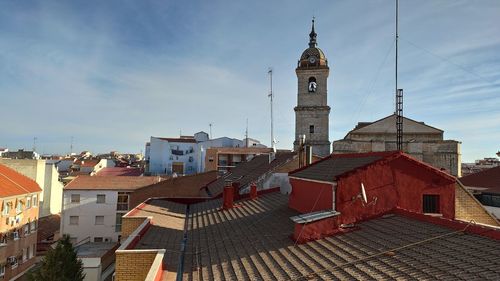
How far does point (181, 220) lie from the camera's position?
1870 cm

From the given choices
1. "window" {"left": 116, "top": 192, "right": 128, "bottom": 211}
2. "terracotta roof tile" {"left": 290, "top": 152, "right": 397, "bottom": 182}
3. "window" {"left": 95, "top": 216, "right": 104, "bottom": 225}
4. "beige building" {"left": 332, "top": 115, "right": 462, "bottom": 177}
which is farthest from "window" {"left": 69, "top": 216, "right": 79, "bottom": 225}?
"beige building" {"left": 332, "top": 115, "right": 462, "bottom": 177}

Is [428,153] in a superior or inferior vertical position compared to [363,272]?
superior

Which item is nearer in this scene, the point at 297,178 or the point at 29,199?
the point at 297,178

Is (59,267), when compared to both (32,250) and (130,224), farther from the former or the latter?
(32,250)

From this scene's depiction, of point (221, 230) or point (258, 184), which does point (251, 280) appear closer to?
point (221, 230)

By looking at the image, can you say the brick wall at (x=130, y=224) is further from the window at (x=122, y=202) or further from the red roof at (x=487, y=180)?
the window at (x=122, y=202)

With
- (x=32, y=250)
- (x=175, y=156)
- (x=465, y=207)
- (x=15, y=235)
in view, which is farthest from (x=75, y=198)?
(x=175, y=156)

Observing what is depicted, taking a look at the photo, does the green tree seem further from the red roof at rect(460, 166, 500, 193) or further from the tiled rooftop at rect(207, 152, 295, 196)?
the red roof at rect(460, 166, 500, 193)

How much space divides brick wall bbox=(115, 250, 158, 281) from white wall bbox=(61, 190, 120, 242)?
101ft

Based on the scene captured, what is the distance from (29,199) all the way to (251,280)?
31.3 m

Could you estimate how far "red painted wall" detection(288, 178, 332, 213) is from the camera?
38.9ft

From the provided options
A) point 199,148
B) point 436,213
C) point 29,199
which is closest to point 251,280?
point 436,213

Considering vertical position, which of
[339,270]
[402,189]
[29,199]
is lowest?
[29,199]

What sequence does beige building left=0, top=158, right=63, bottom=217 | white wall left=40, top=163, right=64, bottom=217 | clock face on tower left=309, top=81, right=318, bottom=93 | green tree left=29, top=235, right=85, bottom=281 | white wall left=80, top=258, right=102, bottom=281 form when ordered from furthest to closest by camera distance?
clock face on tower left=309, top=81, right=318, bottom=93 → white wall left=40, top=163, right=64, bottom=217 → beige building left=0, top=158, right=63, bottom=217 → white wall left=80, top=258, right=102, bottom=281 → green tree left=29, top=235, right=85, bottom=281
